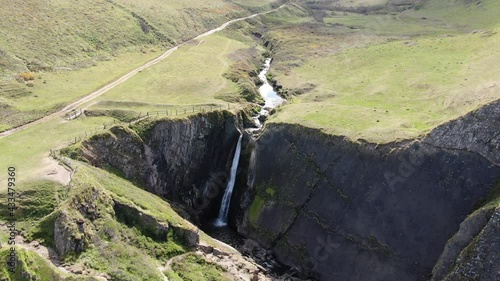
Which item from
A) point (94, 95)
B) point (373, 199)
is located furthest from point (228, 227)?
point (94, 95)

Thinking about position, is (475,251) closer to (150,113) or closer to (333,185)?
(333,185)

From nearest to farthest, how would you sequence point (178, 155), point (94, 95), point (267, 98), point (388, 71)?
1. point (178, 155)
2. point (94, 95)
3. point (267, 98)
4. point (388, 71)

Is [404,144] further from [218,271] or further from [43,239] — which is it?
[43,239]

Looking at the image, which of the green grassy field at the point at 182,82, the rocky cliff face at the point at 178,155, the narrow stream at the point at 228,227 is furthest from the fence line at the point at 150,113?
the narrow stream at the point at 228,227

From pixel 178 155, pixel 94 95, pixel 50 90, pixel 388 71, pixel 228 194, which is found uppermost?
pixel 388 71

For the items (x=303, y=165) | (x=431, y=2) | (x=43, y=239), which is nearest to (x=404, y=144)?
(x=303, y=165)

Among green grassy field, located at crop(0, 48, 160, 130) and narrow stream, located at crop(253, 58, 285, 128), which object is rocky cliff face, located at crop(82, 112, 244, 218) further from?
green grassy field, located at crop(0, 48, 160, 130)

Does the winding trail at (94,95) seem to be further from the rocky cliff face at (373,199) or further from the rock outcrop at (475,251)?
the rock outcrop at (475,251)
